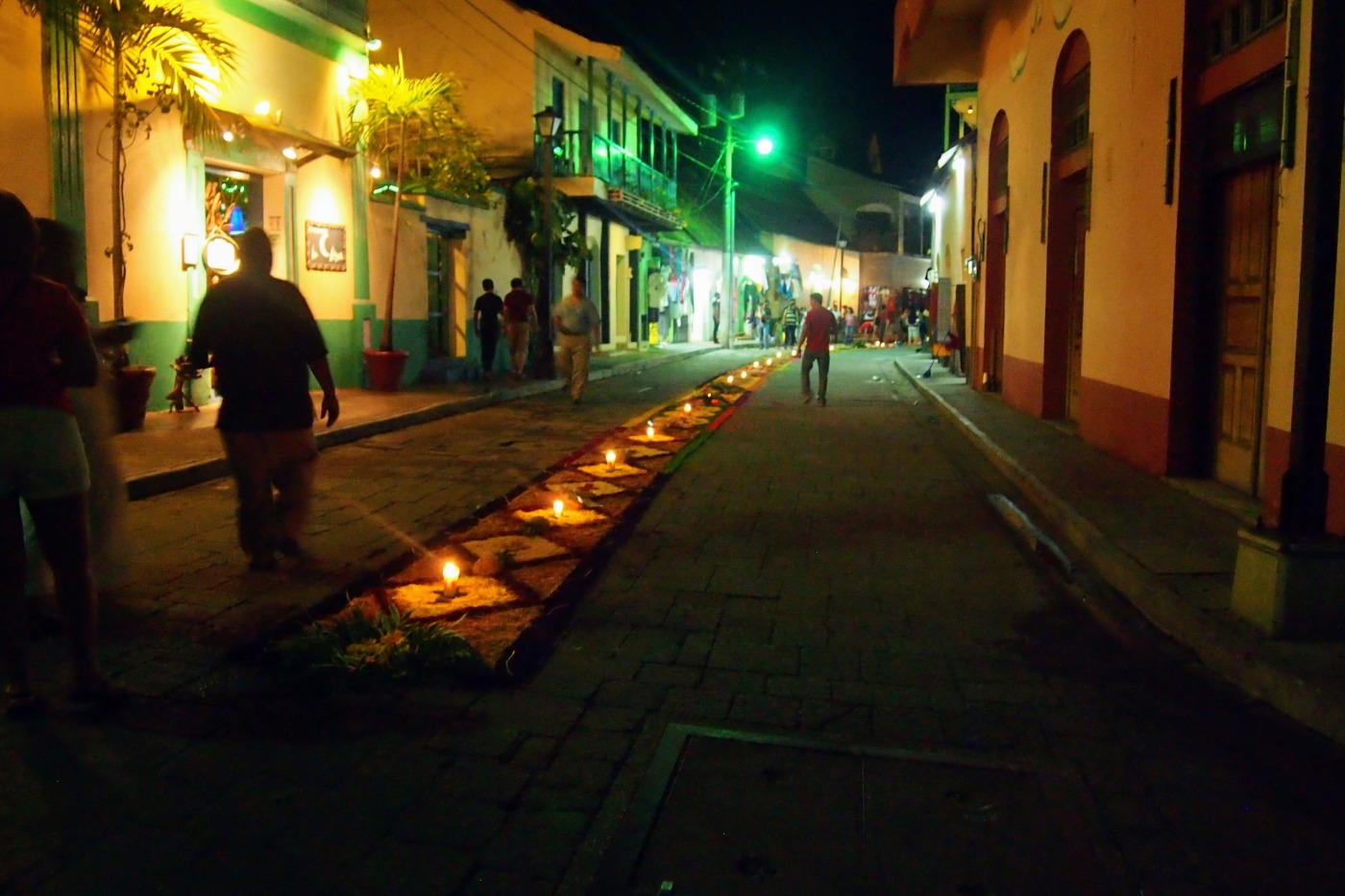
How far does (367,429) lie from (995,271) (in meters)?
11.2

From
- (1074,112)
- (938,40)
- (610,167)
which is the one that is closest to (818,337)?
(1074,112)

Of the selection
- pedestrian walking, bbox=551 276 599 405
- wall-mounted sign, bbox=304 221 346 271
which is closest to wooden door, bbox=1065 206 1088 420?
pedestrian walking, bbox=551 276 599 405

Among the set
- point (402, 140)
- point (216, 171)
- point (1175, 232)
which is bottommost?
point (1175, 232)

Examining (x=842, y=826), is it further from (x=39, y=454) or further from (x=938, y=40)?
(x=938, y=40)

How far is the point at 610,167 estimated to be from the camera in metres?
29.9

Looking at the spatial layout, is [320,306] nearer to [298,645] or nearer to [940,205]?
[298,645]

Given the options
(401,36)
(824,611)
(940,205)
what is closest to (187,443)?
(824,611)

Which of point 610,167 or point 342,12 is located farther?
point 610,167

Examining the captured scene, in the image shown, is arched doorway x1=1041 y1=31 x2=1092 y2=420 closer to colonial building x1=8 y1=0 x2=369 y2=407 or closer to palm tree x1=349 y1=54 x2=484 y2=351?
palm tree x1=349 y1=54 x2=484 y2=351

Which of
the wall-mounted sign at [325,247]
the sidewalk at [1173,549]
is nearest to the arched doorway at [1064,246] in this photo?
the sidewalk at [1173,549]

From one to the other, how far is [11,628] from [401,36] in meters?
23.8

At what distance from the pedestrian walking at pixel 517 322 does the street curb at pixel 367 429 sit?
790 millimetres

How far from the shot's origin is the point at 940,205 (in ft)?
108

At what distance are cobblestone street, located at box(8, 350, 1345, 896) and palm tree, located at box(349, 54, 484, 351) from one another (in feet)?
33.4
